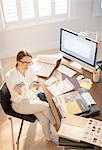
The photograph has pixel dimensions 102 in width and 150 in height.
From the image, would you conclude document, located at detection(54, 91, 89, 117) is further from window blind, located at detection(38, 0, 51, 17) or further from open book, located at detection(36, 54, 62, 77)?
window blind, located at detection(38, 0, 51, 17)

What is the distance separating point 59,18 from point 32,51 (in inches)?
30.4

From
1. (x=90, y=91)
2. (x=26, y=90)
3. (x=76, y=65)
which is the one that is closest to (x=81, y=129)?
(x=90, y=91)

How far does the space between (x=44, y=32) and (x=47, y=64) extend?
73.7 inches

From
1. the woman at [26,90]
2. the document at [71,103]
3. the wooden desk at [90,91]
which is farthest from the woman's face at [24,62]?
the document at [71,103]

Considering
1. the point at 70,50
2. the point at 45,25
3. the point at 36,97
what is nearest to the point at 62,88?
the point at 36,97

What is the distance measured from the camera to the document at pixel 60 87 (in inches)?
94.8

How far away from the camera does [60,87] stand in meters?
2.47

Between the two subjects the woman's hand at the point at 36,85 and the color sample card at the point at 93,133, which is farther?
the woman's hand at the point at 36,85

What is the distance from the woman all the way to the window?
1877 mm

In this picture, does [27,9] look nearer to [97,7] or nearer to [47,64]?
[97,7]

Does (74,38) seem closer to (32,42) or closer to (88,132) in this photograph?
(88,132)

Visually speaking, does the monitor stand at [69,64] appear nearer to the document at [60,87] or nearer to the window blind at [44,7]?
the document at [60,87]

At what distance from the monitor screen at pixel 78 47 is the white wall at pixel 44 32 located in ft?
A: 5.57

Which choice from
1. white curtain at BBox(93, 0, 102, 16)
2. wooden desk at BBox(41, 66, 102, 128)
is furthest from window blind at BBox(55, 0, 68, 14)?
wooden desk at BBox(41, 66, 102, 128)
